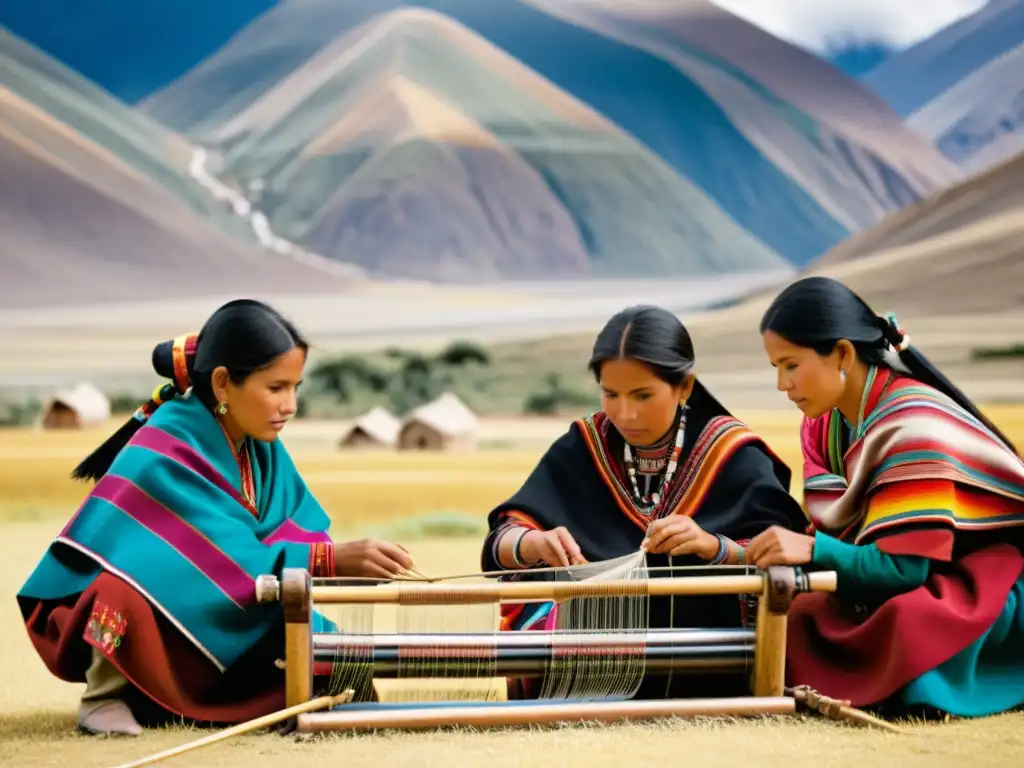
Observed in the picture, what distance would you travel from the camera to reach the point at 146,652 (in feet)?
9.81

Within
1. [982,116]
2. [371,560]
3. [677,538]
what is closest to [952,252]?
[982,116]

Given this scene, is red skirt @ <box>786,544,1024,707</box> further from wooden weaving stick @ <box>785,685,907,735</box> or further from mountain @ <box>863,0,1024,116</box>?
mountain @ <box>863,0,1024,116</box>

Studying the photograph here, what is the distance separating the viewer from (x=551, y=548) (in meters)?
3.12

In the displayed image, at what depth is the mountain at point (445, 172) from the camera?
26.3 feet

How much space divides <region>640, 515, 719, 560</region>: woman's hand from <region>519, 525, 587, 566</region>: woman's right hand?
16cm

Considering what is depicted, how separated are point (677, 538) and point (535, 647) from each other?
1.19ft

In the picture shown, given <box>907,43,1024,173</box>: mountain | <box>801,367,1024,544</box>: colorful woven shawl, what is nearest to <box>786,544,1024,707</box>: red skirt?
<box>801,367,1024,544</box>: colorful woven shawl

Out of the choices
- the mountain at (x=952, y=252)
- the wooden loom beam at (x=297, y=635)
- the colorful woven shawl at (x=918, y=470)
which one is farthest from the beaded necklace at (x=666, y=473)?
the mountain at (x=952, y=252)

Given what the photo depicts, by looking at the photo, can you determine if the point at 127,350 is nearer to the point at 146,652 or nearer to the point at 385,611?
the point at 385,611

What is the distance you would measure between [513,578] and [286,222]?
5204 mm

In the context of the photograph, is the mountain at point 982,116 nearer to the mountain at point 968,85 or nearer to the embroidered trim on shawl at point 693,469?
the mountain at point 968,85

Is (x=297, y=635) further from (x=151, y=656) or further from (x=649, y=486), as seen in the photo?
(x=649, y=486)

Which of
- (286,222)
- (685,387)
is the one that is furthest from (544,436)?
(685,387)

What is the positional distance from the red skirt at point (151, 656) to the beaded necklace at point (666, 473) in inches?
33.9
